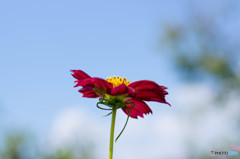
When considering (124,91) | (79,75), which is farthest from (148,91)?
(79,75)

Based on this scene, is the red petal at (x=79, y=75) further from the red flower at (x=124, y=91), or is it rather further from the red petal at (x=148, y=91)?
the red petal at (x=148, y=91)

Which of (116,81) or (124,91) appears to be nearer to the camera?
(124,91)

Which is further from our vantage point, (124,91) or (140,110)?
(140,110)

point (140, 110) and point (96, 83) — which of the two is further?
point (140, 110)

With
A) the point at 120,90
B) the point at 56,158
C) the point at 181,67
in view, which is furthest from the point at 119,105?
the point at 181,67

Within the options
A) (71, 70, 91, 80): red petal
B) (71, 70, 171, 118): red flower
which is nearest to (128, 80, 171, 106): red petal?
(71, 70, 171, 118): red flower

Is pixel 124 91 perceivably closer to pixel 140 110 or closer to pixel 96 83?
pixel 96 83

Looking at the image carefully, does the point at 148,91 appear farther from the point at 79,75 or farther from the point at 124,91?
the point at 79,75

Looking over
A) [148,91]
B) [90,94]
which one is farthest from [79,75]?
[148,91]

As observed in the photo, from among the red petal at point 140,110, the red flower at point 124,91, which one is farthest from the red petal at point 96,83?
the red petal at point 140,110
